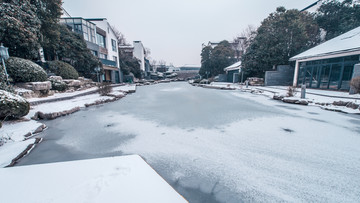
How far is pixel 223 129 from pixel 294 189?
1837mm

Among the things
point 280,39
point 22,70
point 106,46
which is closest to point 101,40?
point 106,46

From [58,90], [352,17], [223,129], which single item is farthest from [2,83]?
[352,17]

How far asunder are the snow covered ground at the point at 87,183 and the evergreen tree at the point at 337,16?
22.1m

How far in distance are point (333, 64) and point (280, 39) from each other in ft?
18.5

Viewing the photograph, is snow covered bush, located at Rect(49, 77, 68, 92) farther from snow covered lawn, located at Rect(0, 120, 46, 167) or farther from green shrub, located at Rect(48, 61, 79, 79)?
snow covered lawn, located at Rect(0, 120, 46, 167)

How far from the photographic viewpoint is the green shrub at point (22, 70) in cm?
621

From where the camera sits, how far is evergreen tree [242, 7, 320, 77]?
531 inches

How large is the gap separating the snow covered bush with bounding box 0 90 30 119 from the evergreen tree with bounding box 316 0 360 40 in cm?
2384

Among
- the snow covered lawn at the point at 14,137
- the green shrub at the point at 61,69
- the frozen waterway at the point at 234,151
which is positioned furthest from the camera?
the green shrub at the point at 61,69

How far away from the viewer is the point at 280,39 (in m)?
13.9

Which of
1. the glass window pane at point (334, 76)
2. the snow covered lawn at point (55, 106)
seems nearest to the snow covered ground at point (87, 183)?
the snow covered lawn at point (55, 106)

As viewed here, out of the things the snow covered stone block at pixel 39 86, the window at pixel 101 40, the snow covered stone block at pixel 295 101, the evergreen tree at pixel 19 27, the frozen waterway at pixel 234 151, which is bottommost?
the frozen waterway at pixel 234 151

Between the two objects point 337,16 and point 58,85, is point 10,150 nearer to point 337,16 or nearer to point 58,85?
point 58,85

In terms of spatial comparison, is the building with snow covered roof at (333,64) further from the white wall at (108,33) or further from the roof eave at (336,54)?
the white wall at (108,33)
